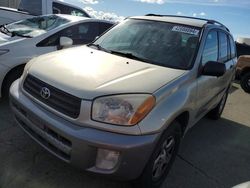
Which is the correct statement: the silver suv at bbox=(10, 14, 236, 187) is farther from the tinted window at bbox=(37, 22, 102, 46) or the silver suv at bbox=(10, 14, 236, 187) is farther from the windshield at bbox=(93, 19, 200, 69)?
the tinted window at bbox=(37, 22, 102, 46)

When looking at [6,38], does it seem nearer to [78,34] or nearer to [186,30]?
[78,34]

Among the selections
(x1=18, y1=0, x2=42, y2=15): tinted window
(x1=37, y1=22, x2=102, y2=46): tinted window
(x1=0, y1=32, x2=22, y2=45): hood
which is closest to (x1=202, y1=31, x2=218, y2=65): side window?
(x1=37, y1=22, x2=102, y2=46): tinted window

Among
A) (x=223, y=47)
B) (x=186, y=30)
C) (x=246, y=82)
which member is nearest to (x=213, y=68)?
(x=186, y=30)

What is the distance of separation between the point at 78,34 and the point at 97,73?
3096mm

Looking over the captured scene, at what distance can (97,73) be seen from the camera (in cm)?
313

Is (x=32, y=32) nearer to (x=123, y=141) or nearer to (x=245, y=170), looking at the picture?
(x=123, y=141)

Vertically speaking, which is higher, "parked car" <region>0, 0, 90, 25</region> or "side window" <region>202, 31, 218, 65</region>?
"side window" <region>202, 31, 218, 65</region>

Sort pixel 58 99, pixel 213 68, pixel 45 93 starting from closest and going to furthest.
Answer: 1. pixel 58 99
2. pixel 45 93
3. pixel 213 68

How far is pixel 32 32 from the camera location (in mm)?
5531

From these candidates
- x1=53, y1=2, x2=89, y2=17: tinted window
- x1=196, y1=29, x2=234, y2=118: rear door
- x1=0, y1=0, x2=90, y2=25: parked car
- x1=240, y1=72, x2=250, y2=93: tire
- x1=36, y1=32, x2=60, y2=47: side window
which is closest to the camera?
x1=196, y1=29, x2=234, y2=118: rear door

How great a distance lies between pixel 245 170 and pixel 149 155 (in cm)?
199

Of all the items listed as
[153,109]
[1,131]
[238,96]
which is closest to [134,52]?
[153,109]

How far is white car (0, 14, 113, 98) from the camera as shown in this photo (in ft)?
15.7

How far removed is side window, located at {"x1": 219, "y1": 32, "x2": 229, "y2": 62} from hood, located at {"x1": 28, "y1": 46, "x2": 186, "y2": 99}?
1.81 m
